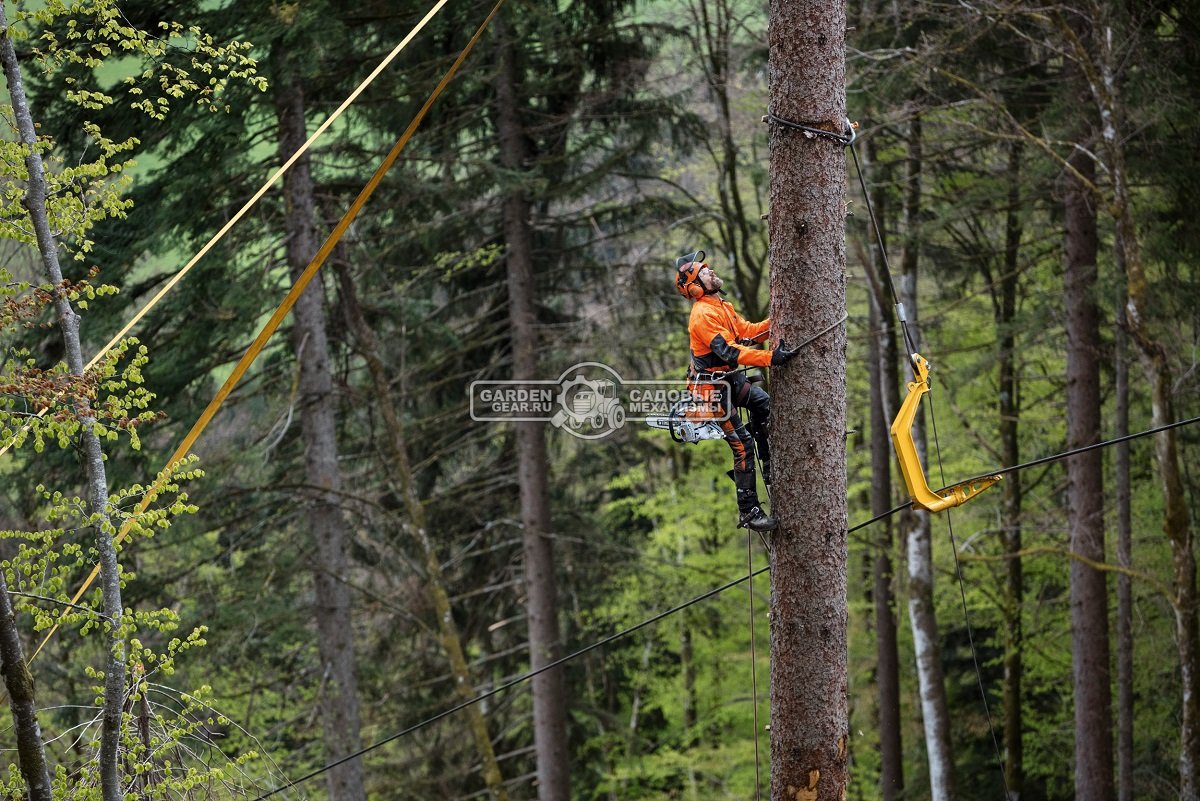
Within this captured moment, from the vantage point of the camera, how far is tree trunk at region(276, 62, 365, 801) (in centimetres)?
1344

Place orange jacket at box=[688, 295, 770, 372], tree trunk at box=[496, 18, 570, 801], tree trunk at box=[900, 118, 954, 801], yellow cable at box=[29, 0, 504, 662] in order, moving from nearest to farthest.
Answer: yellow cable at box=[29, 0, 504, 662]
orange jacket at box=[688, 295, 770, 372]
tree trunk at box=[900, 118, 954, 801]
tree trunk at box=[496, 18, 570, 801]

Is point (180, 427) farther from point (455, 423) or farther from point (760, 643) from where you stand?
point (760, 643)

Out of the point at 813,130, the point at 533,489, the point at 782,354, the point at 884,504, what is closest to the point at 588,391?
the point at 533,489

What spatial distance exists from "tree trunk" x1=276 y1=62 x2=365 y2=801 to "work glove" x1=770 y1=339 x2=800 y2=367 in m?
8.54

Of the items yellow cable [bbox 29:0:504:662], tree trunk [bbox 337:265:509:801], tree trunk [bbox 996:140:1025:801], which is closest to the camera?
yellow cable [bbox 29:0:504:662]

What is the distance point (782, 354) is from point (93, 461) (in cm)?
392

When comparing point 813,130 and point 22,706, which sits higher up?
point 813,130

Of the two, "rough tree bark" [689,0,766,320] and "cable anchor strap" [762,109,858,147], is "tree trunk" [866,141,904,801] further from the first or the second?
"cable anchor strap" [762,109,858,147]

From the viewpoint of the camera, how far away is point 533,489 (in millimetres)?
16328

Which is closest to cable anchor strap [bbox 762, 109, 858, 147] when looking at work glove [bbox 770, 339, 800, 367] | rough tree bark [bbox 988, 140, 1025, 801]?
work glove [bbox 770, 339, 800, 367]

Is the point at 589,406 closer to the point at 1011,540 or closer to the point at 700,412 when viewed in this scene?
the point at 1011,540

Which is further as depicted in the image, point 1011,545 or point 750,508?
point 1011,545

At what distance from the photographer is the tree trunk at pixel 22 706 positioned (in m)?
6.12

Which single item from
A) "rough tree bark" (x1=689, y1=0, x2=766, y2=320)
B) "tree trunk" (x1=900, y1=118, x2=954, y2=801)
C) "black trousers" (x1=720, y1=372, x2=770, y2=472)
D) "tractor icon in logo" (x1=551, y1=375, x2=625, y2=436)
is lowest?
"tree trunk" (x1=900, y1=118, x2=954, y2=801)
